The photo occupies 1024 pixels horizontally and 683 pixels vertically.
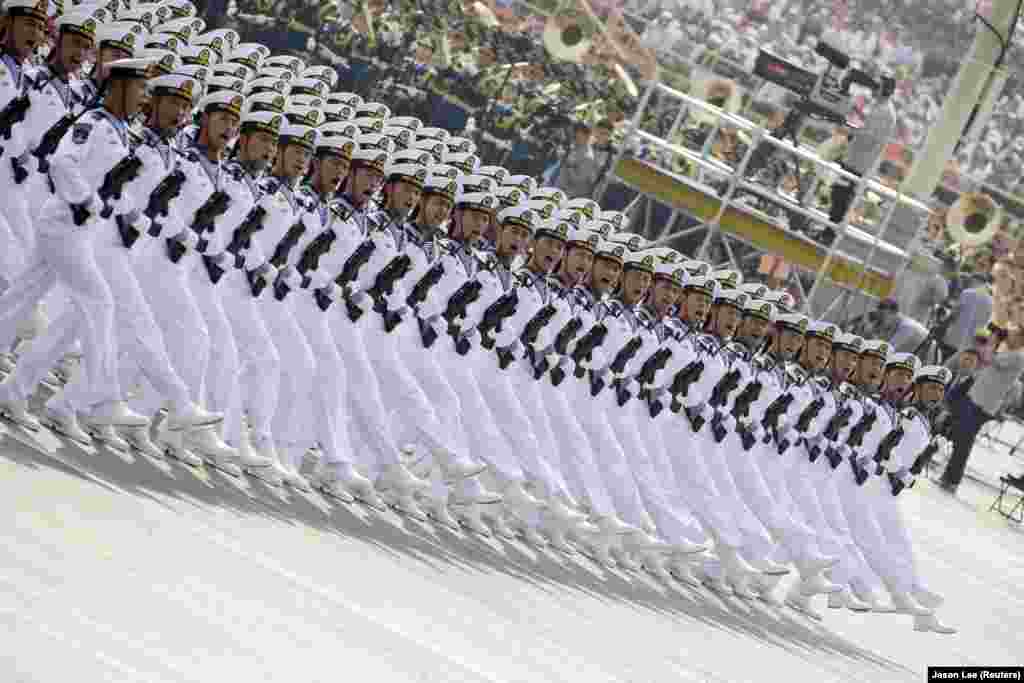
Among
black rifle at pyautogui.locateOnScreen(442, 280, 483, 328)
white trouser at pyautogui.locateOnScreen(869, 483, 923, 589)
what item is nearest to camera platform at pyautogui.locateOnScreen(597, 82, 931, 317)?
white trouser at pyautogui.locateOnScreen(869, 483, 923, 589)

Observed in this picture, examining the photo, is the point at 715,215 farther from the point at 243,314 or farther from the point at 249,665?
the point at 249,665

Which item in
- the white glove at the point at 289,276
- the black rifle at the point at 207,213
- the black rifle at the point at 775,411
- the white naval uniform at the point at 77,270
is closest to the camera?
the white naval uniform at the point at 77,270

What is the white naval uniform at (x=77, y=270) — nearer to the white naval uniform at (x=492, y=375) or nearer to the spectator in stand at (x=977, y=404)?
the white naval uniform at (x=492, y=375)

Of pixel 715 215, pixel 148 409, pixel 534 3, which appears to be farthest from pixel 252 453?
pixel 534 3

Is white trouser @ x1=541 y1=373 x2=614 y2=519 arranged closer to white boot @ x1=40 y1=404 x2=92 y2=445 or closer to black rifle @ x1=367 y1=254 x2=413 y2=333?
black rifle @ x1=367 y1=254 x2=413 y2=333

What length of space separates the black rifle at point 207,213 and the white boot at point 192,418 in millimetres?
766

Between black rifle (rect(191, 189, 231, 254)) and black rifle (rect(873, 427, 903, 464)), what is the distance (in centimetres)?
677

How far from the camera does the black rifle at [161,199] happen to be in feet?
37.2

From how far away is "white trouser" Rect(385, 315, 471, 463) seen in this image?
43.4 feet

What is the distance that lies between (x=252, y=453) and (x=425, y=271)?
163 centimetres

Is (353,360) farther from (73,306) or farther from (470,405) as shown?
(73,306)

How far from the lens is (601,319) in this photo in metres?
14.9

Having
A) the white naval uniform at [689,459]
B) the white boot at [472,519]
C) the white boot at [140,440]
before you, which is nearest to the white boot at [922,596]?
the white naval uniform at [689,459]

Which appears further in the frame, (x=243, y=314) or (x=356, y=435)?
(x=356, y=435)
